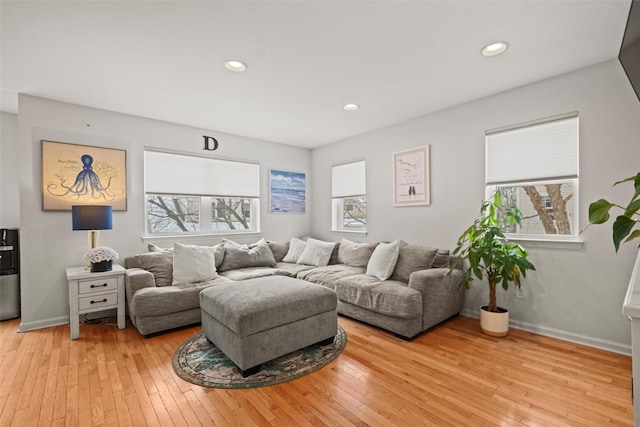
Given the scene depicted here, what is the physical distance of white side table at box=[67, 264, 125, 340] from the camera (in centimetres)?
287

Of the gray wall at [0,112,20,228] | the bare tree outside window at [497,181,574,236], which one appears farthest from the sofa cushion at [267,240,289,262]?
the gray wall at [0,112,20,228]

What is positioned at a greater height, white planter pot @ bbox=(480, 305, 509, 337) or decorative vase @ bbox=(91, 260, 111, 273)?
decorative vase @ bbox=(91, 260, 111, 273)

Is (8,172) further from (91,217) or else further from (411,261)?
(411,261)

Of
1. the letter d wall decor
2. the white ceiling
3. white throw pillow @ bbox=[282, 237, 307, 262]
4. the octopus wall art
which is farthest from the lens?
white throw pillow @ bbox=[282, 237, 307, 262]

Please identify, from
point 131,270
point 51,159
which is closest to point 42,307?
point 131,270

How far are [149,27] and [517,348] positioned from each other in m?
3.87

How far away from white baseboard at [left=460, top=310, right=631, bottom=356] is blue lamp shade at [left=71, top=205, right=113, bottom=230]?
4391 mm

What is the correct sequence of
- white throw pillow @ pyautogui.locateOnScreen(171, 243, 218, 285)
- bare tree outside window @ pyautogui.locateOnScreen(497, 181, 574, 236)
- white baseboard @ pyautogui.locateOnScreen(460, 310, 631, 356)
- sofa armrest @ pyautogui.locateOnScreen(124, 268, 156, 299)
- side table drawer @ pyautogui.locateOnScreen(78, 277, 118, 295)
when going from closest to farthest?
1. white baseboard @ pyautogui.locateOnScreen(460, 310, 631, 356)
2. bare tree outside window @ pyautogui.locateOnScreen(497, 181, 574, 236)
3. side table drawer @ pyautogui.locateOnScreen(78, 277, 118, 295)
4. sofa armrest @ pyautogui.locateOnScreen(124, 268, 156, 299)
5. white throw pillow @ pyautogui.locateOnScreen(171, 243, 218, 285)

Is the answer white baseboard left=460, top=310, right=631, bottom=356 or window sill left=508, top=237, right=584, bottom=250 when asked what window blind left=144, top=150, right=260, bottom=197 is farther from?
white baseboard left=460, top=310, right=631, bottom=356

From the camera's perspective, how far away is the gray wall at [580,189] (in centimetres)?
249

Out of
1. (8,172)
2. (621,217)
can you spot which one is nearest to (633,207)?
(621,217)

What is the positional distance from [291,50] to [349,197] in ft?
9.41

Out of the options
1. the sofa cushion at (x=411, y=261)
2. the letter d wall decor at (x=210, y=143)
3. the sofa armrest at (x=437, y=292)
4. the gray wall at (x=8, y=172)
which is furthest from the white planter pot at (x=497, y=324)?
the gray wall at (x=8, y=172)

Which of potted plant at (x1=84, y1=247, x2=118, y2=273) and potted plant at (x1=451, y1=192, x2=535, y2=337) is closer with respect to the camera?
potted plant at (x1=451, y1=192, x2=535, y2=337)
